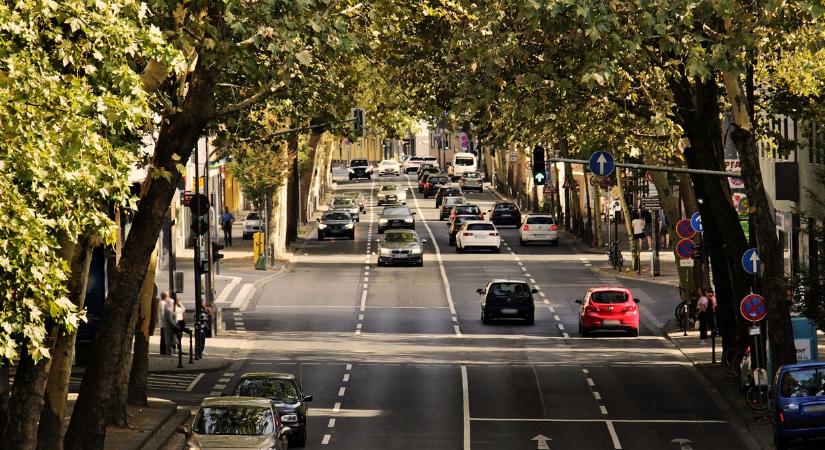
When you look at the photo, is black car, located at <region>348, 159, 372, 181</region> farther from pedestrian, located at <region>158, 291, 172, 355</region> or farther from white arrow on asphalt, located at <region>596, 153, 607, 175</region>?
white arrow on asphalt, located at <region>596, 153, 607, 175</region>

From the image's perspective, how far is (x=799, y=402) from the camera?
2675 centimetres

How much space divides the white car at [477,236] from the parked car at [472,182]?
4952 centimetres

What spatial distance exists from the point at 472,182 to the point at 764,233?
309ft

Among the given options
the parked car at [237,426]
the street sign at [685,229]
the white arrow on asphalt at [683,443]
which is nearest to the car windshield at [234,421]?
the parked car at [237,426]

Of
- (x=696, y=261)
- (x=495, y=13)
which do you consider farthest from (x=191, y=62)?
(x=696, y=261)

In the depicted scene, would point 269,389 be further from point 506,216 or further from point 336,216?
point 506,216

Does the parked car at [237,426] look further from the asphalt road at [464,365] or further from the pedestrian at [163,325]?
the pedestrian at [163,325]

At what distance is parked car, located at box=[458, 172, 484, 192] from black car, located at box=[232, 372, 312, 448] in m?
95.0

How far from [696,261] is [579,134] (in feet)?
33.8

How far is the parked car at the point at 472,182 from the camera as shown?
124000 mm

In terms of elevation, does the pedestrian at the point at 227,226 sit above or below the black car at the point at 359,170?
below

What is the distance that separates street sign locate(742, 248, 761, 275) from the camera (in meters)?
33.4

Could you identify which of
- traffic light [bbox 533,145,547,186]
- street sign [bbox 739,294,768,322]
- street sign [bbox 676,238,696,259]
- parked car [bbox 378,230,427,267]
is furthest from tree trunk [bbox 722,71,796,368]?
parked car [bbox 378,230,427,267]

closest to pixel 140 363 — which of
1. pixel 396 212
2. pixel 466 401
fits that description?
pixel 466 401
